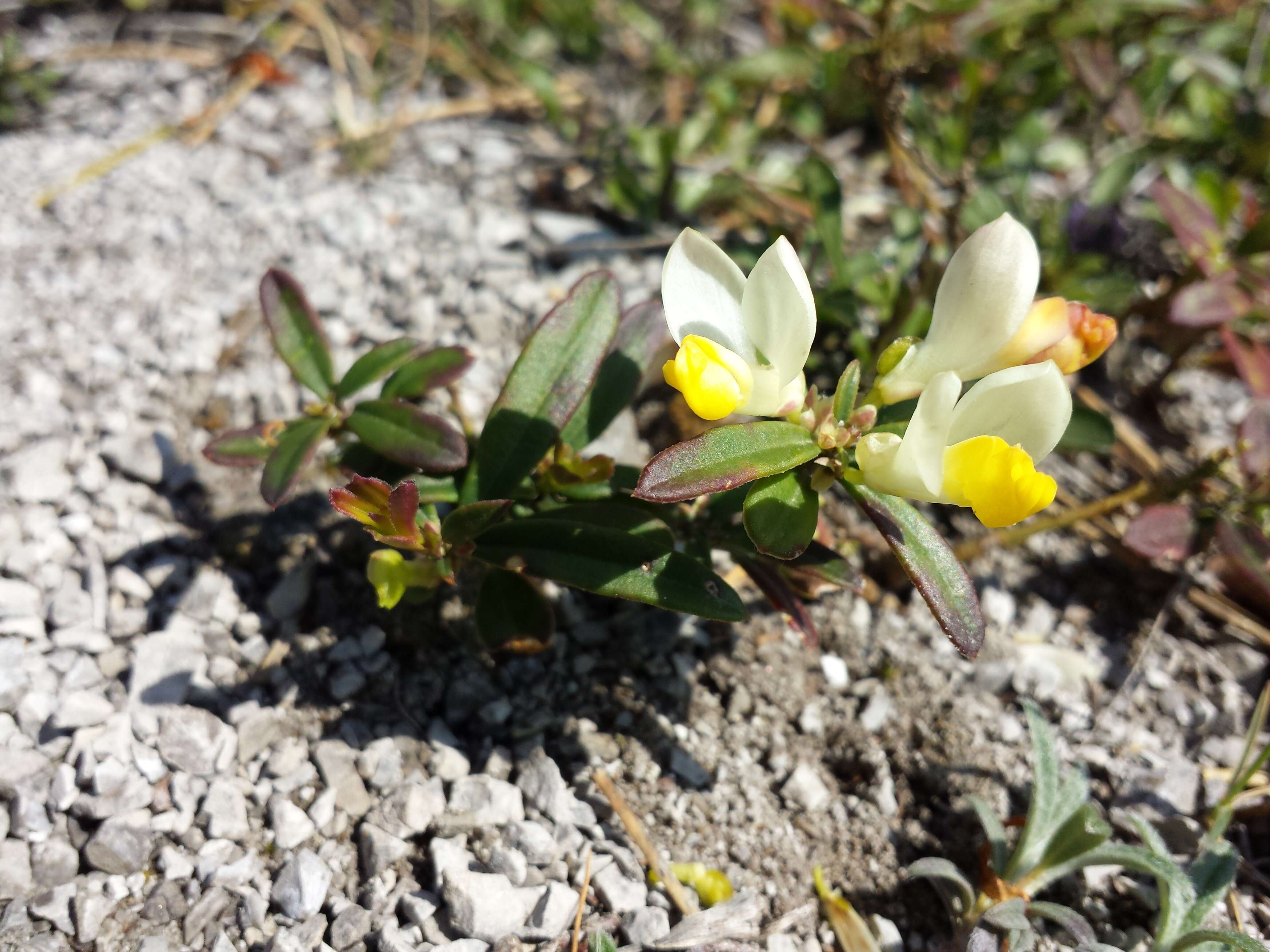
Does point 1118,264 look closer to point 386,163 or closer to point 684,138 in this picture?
point 684,138

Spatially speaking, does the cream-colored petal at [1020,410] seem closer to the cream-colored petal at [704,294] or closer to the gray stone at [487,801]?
the cream-colored petal at [704,294]

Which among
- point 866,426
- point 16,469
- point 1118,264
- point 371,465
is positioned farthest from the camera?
point 1118,264

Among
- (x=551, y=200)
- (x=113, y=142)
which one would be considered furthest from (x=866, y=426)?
(x=113, y=142)

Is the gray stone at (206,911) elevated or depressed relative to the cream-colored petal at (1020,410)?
depressed

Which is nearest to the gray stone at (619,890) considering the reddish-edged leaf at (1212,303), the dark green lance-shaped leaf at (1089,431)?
the dark green lance-shaped leaf at (1089,431)

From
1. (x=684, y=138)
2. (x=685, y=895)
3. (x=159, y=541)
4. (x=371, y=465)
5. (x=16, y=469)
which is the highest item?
(x=684, y=138)

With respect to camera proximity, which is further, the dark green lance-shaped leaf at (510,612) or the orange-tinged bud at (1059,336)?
the dark green lance-shaped leaf at (510,612)

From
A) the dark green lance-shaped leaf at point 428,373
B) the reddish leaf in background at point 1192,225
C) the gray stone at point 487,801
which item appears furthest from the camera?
the reddish leaf in background at point 1192,225
